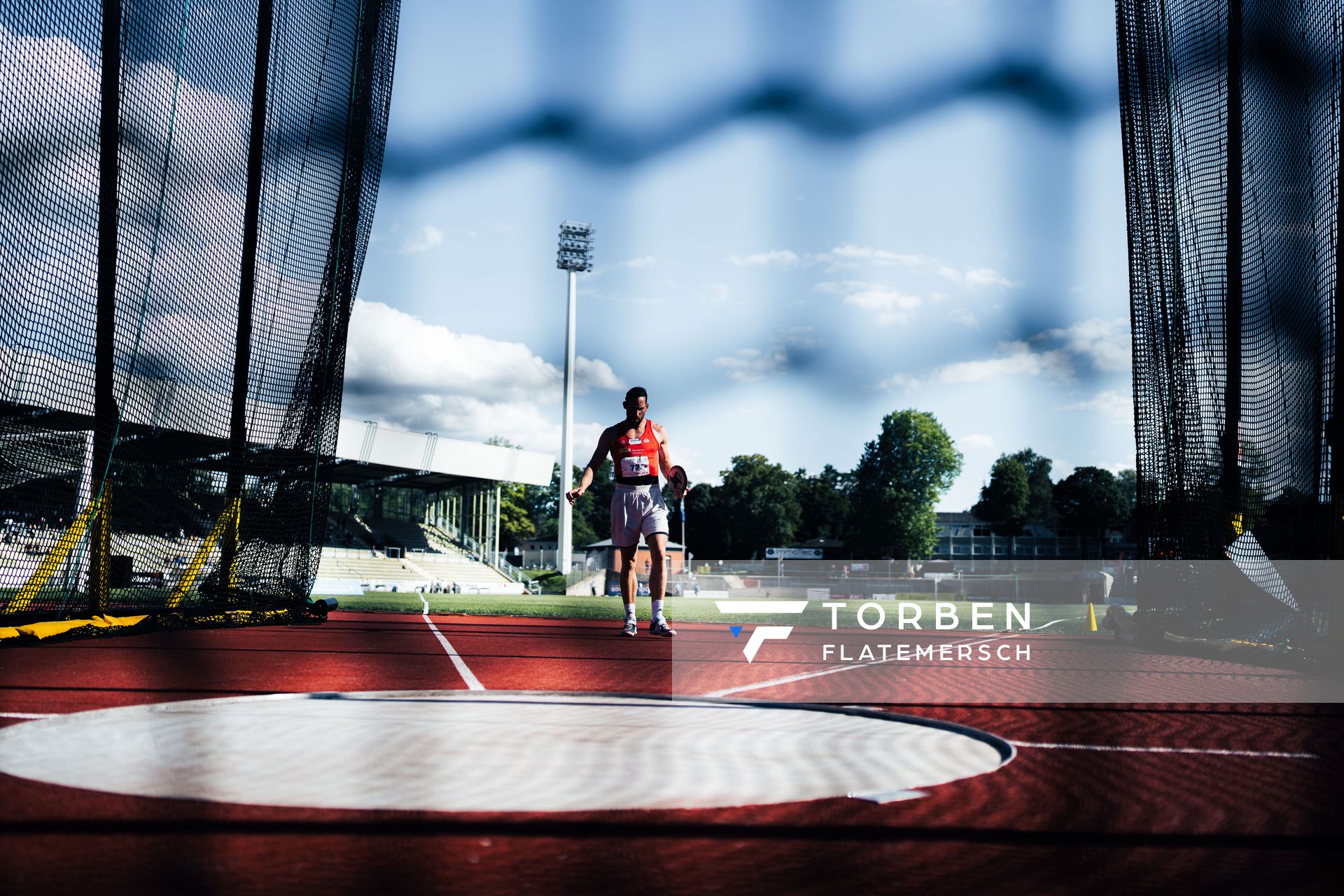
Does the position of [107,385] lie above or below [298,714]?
above

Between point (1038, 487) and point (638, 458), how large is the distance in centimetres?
6089

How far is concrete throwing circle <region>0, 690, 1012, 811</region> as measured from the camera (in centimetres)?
197

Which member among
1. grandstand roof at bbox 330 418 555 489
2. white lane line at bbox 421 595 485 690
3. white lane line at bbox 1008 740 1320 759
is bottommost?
white lane line at bbox 421 595 485 690

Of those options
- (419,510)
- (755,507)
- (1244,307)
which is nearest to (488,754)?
(1244,307)

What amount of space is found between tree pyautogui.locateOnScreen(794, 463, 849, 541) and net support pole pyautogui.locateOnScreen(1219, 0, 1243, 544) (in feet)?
204

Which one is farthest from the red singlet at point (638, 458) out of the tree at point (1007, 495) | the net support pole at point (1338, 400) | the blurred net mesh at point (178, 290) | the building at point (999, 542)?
the tree at point (1007, 495)

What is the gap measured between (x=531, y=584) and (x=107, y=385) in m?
29.4

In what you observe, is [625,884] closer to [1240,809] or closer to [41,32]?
[1240,809]

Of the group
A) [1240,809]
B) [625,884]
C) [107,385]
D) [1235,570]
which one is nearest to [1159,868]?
[1240,809]

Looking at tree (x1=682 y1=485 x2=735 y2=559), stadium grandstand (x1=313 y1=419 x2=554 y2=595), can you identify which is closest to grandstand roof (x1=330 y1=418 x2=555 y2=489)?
stadium grandstand (x1=313 y1=419 x2=554 y2=595)

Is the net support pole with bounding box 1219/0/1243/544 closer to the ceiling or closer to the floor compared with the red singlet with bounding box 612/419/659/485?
closer to the ceiling

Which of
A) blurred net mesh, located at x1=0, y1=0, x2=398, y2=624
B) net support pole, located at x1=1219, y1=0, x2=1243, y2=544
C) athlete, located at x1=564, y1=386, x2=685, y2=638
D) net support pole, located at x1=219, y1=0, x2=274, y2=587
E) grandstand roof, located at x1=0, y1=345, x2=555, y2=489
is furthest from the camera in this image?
net support pole, located at x1=219, y1=0, x2=274, y2=587

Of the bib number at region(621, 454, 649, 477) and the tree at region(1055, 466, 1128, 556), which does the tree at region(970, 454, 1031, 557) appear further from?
the bib number at region(621, 454, 649, 477)

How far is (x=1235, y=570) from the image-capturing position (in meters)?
5.91
